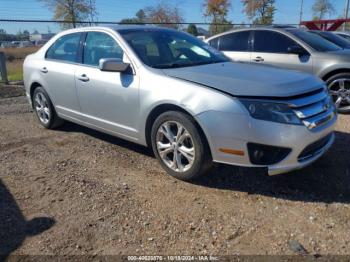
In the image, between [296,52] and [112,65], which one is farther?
[296,52]

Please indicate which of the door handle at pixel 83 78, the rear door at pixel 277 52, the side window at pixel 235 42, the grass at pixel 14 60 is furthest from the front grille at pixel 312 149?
the grass at pixel 14 60

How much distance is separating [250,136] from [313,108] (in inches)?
30.2

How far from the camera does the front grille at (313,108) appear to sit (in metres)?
3.28

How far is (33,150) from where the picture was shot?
4945mm

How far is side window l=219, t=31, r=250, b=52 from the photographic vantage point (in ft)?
24.8

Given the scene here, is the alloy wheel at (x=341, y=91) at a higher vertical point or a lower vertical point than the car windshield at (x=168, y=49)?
lower

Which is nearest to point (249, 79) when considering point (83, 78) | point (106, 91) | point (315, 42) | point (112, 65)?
point (112, 65)

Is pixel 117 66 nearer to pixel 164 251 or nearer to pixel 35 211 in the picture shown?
pixel 35 211

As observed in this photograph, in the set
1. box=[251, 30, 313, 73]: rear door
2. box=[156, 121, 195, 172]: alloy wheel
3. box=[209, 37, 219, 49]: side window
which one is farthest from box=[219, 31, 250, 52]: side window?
box=[156, 121, 195, 172]: alloy wheel

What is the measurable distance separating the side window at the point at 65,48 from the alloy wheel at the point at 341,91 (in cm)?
453

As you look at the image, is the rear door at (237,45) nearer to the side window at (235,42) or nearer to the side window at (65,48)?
the side window at (235,42)

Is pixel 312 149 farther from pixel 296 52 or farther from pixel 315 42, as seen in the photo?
pixel 315 42

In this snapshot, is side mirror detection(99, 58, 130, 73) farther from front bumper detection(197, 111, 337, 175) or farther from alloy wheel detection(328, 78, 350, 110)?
alloy wheel detection(328, 78, 350, 110)

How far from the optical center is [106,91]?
4.30 meters
